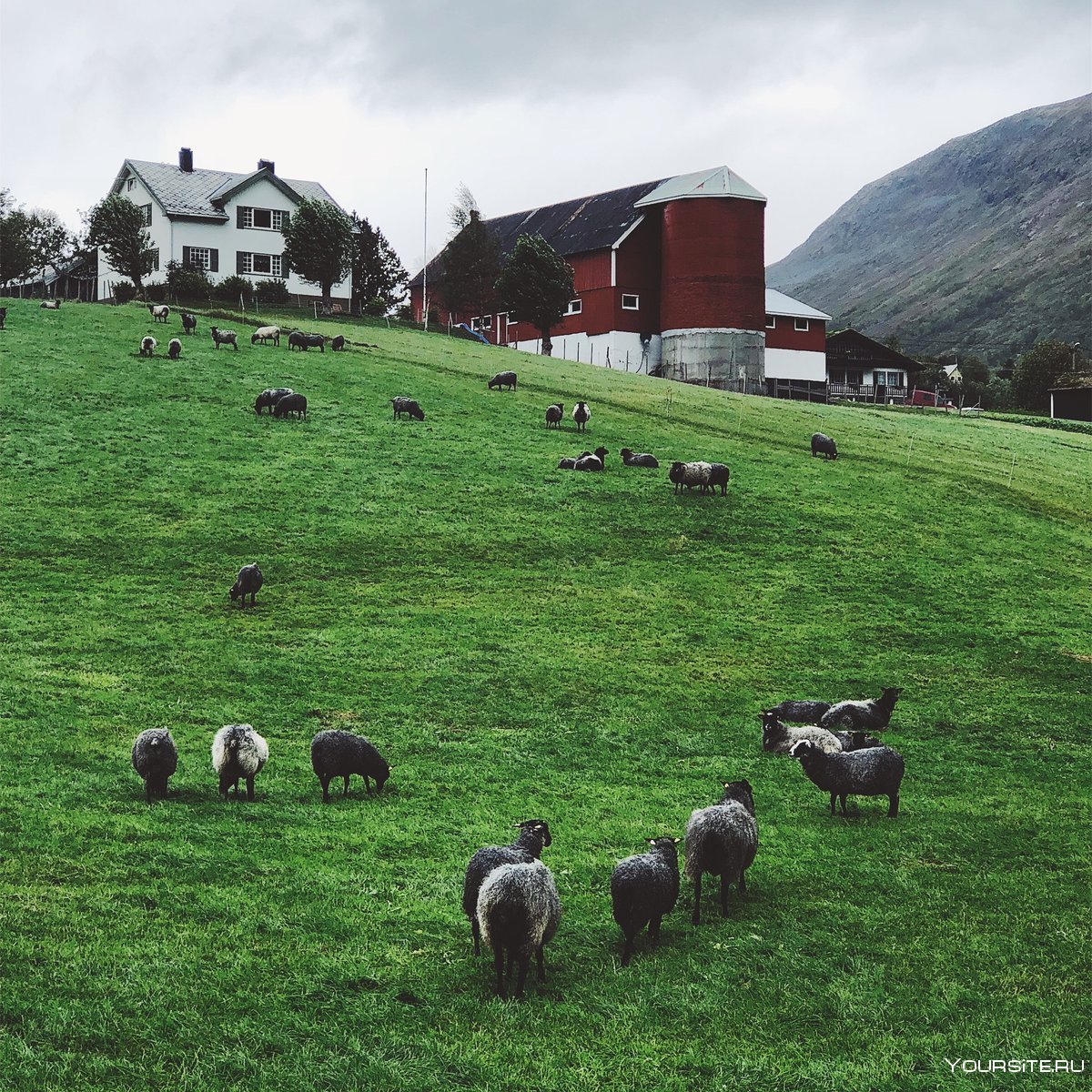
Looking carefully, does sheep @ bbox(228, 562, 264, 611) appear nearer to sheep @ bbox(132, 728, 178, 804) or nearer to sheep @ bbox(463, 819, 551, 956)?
sheep @ bbox(132, 728, 178, 804)

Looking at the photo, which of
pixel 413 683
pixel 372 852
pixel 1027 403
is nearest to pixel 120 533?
pixel 413 683

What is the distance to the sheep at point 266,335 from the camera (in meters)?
61.8

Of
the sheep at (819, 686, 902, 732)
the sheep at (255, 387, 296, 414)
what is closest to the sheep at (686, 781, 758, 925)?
the sheep at (819, 686, 902, 732)

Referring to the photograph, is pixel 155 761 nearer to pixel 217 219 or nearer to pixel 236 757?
pixel 236 757

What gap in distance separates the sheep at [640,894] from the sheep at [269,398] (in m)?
39.3

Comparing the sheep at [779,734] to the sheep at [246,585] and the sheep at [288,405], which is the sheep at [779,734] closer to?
the sheep at [246,585]

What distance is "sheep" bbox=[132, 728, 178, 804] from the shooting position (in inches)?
599

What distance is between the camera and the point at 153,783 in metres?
15.3

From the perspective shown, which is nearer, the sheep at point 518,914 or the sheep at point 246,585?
the sheep at point 518,914

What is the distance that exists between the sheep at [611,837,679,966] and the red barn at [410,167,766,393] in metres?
75.7

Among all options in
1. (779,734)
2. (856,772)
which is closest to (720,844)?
(856,772)

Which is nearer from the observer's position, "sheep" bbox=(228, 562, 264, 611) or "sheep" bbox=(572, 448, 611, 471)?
"sheep" bbox=(228, 562, 264, 611)

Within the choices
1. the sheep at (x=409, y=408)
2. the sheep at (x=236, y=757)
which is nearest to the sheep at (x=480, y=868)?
the sheep at (x=236, y=757)

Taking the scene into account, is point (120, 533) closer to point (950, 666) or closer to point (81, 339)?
point (950, 666)
